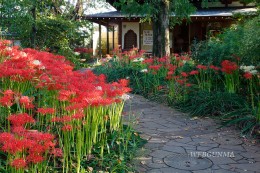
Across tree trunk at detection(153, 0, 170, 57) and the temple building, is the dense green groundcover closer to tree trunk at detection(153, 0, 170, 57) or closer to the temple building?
tree trunk at detection(153, 0, 170, 57)

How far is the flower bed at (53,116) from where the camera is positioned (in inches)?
95.9

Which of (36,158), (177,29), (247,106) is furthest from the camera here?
(177,29)

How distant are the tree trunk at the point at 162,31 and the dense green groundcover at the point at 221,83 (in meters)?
1.80

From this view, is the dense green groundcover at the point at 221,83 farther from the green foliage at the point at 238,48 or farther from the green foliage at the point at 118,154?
the green foliage at the point at 118,154

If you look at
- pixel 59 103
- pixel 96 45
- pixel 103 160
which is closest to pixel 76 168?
pixel 103 160

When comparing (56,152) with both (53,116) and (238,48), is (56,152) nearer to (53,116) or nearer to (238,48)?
(53,116)

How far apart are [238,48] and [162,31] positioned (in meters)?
4.19

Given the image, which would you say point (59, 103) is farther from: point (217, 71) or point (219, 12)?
point (219, 12)

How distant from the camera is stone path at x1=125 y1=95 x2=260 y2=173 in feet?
11.8

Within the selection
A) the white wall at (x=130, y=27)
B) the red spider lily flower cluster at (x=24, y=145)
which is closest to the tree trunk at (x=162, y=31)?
the red spider lily flower cluster at (x=24, y=145)

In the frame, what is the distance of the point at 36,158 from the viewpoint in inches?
90.6

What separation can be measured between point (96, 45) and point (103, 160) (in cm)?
2275

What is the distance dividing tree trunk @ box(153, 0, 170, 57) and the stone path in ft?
15.5

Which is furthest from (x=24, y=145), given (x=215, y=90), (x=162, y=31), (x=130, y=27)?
(x=130, y=27)
